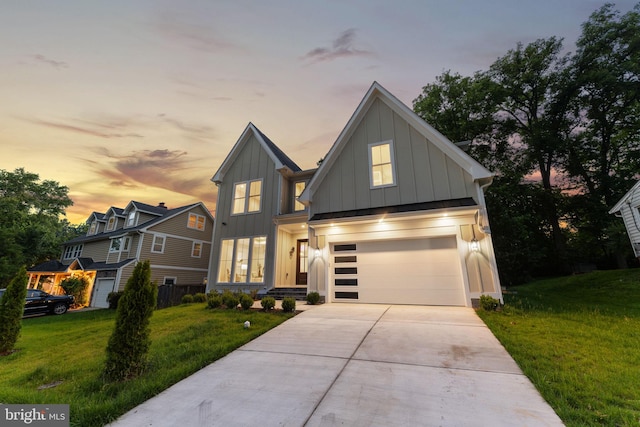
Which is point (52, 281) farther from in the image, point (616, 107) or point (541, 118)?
point (616, 107)

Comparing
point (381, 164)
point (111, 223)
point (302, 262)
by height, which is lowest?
point (302, 262)

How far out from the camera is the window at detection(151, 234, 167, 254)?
18.4m

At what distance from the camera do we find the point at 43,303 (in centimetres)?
1405

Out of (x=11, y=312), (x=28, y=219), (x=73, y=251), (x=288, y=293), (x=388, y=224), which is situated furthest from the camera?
(x=28, y=219)

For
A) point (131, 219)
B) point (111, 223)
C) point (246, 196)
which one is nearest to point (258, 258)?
point (246, 196)

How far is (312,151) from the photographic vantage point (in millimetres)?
16109

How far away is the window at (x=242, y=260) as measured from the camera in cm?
1230

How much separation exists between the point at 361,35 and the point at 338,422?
1271 centimetres

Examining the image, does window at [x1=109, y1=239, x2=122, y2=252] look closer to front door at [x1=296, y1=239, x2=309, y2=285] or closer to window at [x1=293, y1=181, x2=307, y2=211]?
window at [x1=293, y1=181, x2=307, y2=211]

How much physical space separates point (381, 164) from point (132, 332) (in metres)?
9.17

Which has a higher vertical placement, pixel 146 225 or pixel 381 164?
pixel 381 164

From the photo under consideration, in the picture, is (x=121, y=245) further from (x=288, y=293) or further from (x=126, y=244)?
(x=288, y=293)

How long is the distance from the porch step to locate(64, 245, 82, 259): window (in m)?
21.9

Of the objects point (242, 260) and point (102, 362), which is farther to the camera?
point (242, 260)
